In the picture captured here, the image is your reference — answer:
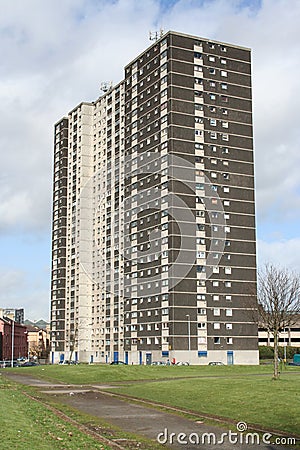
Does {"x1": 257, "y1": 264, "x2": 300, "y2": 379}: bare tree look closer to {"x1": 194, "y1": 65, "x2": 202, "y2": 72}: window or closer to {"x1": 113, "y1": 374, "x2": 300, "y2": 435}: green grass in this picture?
{"x1": 113, "y1": 374, "x2": 300, "y2": 435}: green grass

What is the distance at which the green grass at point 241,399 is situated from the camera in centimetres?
2412

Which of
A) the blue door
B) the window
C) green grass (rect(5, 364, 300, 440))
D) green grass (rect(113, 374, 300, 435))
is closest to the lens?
green grass (rect(113, 374, 300, 435))

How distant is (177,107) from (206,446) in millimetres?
97035

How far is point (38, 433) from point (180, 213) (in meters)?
88.2

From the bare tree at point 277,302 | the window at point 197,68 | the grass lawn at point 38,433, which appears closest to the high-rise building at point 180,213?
the window at point 197,68

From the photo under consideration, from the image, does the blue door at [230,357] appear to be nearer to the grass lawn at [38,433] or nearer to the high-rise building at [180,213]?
the high-rise building at [180,213]

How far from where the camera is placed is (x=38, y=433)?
19.7m

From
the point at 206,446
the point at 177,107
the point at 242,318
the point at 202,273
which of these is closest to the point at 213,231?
the point at 202,273

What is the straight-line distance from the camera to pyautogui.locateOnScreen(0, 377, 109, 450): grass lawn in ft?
56.0

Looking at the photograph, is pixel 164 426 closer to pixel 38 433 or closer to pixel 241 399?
pixel 38 433

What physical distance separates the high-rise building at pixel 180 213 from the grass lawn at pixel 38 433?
77738 mm

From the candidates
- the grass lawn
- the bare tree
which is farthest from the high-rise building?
the grass lawn

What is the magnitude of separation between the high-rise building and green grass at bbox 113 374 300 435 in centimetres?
6347

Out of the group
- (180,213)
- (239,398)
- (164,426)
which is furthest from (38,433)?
(180,213)
